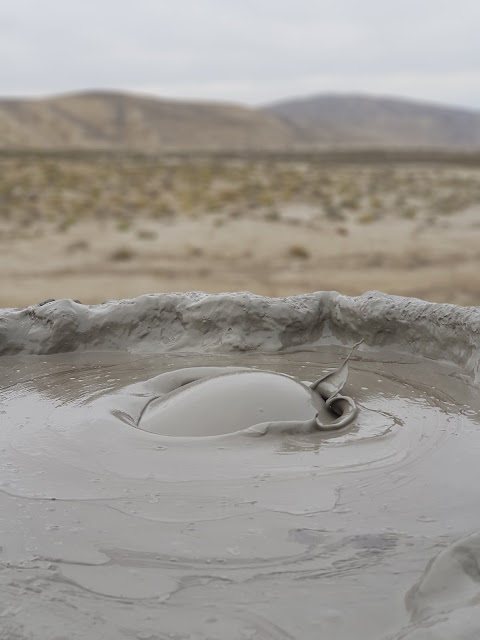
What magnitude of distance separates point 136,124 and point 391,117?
49.4 metres

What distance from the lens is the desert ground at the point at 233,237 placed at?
28.4ft

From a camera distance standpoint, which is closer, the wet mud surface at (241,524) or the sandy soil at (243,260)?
the wet mud surface at (241,524)

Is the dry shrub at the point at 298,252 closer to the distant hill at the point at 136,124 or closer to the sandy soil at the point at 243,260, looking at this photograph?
the sandy soil at the point at 243,260

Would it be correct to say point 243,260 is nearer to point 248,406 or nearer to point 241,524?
point 248,406

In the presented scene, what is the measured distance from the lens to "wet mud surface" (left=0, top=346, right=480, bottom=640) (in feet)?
4.90

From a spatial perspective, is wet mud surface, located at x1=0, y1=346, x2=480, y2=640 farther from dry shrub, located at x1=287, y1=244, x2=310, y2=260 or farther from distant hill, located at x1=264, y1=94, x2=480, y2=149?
distant hill, located at x1=264, y1=94, x2=480, y2=149

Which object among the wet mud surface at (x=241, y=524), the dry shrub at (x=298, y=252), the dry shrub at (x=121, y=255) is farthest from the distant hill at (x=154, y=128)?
the wet mud surface at (x=241, y=524)

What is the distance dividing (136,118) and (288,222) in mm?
52522

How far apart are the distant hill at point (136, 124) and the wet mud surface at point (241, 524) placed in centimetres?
4792

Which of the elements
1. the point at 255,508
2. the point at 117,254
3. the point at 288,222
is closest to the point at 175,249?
the point at 117,254

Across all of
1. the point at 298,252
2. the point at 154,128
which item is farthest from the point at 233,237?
the point at 154,128

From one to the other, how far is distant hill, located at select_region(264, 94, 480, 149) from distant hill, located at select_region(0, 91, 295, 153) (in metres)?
16.5

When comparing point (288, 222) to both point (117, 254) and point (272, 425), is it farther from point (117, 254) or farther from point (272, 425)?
point (272, 425)

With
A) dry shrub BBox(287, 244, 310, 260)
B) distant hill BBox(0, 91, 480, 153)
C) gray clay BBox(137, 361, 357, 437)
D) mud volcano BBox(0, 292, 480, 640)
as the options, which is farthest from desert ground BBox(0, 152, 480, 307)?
distant hill BBox(0, 91, 480, 153)
